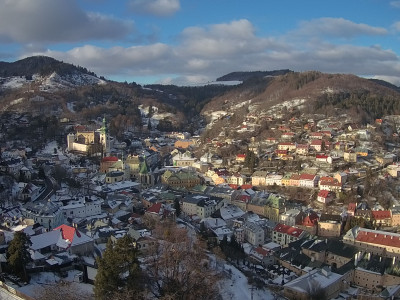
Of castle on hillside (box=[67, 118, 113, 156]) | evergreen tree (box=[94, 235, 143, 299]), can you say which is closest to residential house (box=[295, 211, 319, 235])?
evergreen tree (box=[94, 235, 143, 299])

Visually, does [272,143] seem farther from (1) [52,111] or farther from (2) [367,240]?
(1) [52,111]

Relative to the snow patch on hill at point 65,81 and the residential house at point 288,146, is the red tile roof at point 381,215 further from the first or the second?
the snow patch on hill at point 65,81

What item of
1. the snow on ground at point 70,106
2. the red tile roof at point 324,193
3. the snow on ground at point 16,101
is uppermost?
the snow on ground at point 16,101

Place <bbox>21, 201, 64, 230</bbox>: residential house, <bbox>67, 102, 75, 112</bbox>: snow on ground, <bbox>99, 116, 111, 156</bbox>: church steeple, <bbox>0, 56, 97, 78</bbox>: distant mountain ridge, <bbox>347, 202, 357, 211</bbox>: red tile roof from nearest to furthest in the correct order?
<bbox>21, 201, 64, 230</bbox>: residential house < <bbox>347, 202, 357, 211</bbox>: red tile roof < <bbox>99, 116, 111, 156</bbox>: church steeple < <bbox>67, 102, 75, 112</bbox>: snow on ground < <bbox>0, 56, 97, 78</bbox>: distant mountain ridge

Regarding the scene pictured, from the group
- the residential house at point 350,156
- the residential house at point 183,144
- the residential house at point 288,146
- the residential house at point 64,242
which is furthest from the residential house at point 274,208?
the residential house at point 183,144

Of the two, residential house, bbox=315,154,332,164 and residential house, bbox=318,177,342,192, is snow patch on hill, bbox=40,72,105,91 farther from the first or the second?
residential house, bbox=318,177,342,192

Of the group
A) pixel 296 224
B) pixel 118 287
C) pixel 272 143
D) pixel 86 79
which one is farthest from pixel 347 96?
pixel 86 79

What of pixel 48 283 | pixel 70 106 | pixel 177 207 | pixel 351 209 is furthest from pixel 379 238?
pixel 70 106
